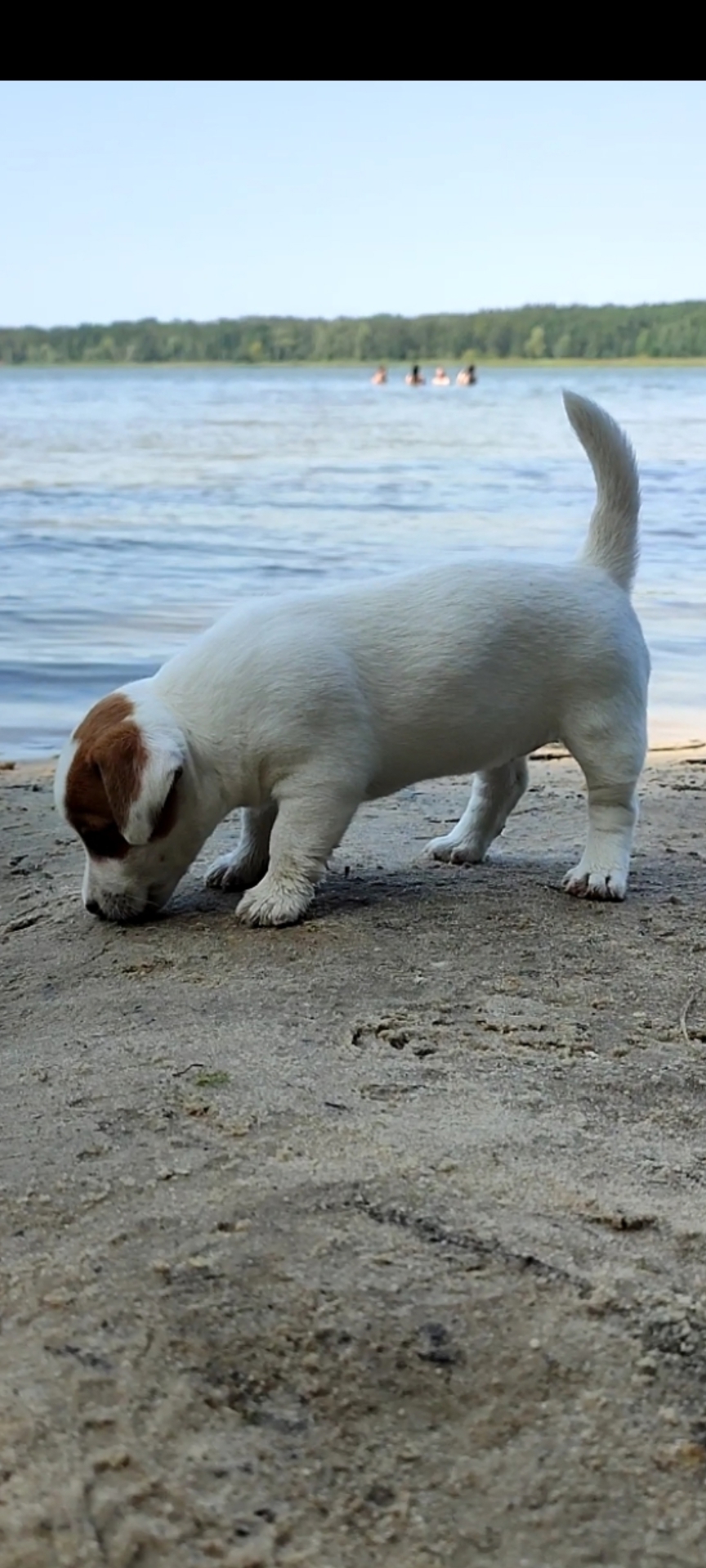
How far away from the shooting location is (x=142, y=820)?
134 inches

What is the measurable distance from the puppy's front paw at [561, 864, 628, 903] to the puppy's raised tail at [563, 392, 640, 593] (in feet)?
2.42

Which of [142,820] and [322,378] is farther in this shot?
[322,378]

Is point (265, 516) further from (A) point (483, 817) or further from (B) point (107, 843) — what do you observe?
(B) point (107, 843)

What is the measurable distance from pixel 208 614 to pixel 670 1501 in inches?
272

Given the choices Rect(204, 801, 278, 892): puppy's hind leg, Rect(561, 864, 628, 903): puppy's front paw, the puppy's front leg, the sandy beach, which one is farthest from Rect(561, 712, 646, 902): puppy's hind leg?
Rect(204, 801, 278, 892): puppy's hind leg

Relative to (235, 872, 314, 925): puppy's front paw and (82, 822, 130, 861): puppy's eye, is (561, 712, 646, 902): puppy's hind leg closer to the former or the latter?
(235, 872, 314, 925): puppy's front paw

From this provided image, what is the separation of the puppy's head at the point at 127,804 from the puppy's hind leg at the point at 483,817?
31.1 inches

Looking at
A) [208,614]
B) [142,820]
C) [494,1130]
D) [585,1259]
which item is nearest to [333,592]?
[142,820]

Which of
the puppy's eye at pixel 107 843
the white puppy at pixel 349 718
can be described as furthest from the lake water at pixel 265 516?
the puppy's eye at pixel 107 843

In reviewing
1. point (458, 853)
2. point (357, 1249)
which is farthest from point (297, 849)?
point (357, 1249)

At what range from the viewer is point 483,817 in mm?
4074

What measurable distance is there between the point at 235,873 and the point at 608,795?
97cm

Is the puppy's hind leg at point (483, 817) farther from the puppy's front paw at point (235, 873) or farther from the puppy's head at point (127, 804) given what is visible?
the puppy's head at point (127, 804)
